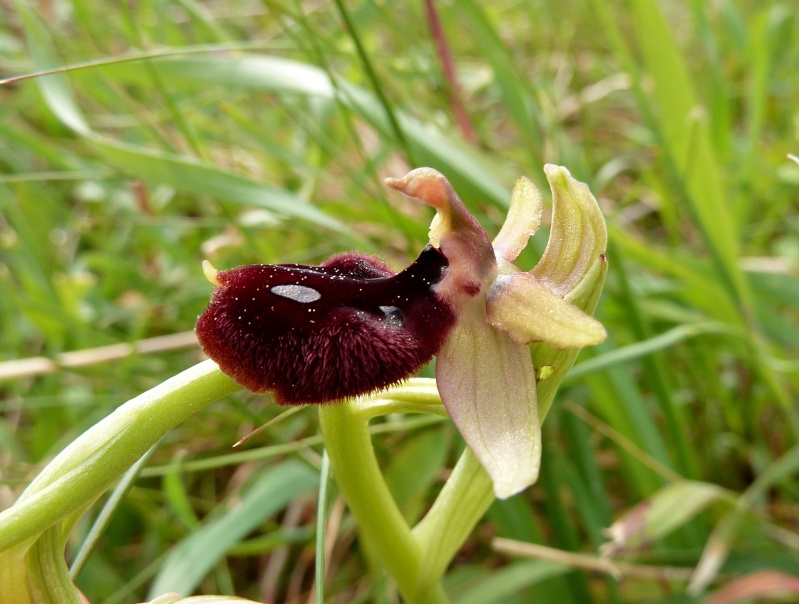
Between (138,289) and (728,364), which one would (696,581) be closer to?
(728,364)

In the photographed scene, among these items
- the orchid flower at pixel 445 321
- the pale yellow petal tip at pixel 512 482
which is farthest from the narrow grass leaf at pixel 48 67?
the pale yellow petal tip at pixel 512 482

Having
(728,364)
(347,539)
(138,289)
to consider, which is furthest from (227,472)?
(728,364)

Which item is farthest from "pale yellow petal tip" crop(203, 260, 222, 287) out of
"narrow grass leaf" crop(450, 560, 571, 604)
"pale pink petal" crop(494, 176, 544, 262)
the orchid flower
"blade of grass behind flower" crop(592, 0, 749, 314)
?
"blade of grass behind flower" crop(592, 0, 749, 314)

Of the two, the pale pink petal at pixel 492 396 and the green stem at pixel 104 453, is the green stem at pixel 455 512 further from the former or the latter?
the green stem at pixel 104 453

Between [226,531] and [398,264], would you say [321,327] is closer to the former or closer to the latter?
[398,264]

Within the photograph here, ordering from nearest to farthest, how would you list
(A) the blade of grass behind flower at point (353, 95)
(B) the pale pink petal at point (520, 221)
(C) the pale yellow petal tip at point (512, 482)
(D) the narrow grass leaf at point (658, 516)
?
(C) the pale yellow petal tip at point (512, 482) → (B) the pale pink petal at point (520, 221) → (D) the narrow grass leaf at point (658, 516) → (A) the blade of grass behind flower at point (353, 95)
